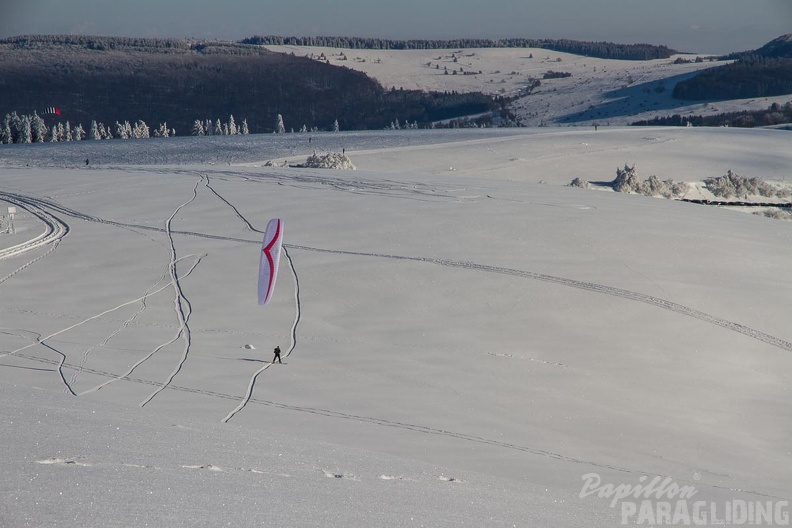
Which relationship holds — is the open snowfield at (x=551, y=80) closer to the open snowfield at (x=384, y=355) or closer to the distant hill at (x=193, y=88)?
the distant hill at (x=193, y=88)

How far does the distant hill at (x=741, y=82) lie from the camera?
305 ft

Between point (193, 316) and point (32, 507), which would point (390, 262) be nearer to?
point (193, 316)

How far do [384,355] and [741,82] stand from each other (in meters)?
95.6

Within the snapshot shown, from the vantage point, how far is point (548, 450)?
11305 millimetres

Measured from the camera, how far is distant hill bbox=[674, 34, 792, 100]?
9281 cm

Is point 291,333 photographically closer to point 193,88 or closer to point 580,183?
point 580,183

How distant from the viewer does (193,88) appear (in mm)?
142000

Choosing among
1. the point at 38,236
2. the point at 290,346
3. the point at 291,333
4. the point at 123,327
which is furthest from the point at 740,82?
the point at 123,327

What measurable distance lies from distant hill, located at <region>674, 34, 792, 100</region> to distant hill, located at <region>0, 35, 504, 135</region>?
27.8 metres

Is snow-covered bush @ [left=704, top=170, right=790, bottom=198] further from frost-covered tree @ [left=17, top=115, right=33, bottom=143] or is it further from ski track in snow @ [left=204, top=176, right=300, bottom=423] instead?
frost-covered tree @ [left=17, top=115, right=33, bottom=143]

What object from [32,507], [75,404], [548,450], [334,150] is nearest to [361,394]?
[548,450]

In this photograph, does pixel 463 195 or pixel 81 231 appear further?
pixel 463 195

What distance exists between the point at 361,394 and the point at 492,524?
6.54 meters

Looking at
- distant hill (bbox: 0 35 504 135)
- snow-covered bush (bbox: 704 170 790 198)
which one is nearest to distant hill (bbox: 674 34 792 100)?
distant hill (bbox: 0 35 504 135)
